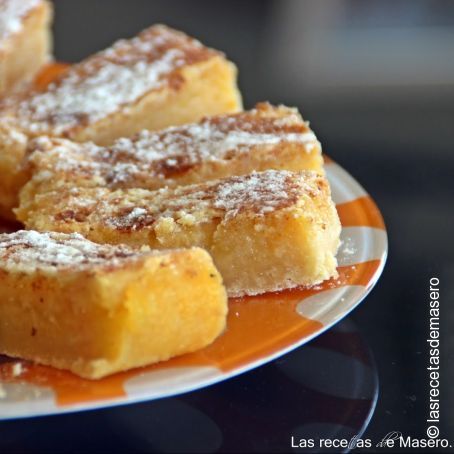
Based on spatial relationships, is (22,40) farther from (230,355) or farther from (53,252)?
(230,355)

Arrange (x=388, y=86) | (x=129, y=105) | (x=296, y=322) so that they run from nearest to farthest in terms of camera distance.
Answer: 1. (x=296, y=322)
2. (x=129, y=105)
3. (x=388, y=86)

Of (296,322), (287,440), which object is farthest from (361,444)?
(296,322)

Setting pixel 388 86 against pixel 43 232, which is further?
pixel 388 86

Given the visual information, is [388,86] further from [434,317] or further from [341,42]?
[434,317]

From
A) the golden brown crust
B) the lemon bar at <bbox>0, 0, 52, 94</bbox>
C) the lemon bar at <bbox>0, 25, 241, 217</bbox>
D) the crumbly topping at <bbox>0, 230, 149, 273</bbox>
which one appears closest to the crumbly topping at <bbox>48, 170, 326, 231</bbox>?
the golden brown crust

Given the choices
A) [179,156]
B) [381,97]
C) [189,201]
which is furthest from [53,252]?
[381,97]

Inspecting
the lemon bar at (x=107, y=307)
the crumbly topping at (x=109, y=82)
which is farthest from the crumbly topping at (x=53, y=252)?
the crumbly topping at (x=109, y=82)
